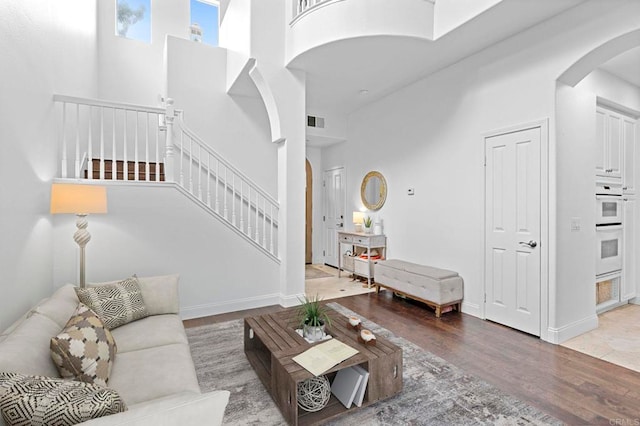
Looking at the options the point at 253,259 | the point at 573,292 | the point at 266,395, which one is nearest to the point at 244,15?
the point at 253,259

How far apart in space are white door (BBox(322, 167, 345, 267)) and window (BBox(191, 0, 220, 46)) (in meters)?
3.58

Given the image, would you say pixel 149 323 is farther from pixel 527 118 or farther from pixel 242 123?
pixel 527 118

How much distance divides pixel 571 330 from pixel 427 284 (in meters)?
1.42

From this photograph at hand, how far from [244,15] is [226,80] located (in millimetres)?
1096

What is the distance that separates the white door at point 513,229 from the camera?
3262 millimetres

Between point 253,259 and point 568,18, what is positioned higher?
point 568,18

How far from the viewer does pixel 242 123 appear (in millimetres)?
5203

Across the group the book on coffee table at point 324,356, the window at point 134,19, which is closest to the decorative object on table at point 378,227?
the book on coffee table at point 324,356

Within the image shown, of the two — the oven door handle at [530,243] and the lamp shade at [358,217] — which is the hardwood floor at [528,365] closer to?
the oven door handle at [530,243]

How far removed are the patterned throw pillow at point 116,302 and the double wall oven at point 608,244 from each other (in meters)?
4.80

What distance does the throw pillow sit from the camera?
4.98 ft

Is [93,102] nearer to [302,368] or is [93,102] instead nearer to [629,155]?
[302,368]

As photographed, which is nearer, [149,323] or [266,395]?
[266,395]

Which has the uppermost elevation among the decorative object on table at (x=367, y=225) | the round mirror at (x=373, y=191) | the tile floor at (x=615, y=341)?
the round mirror at (x=373, y=191)
